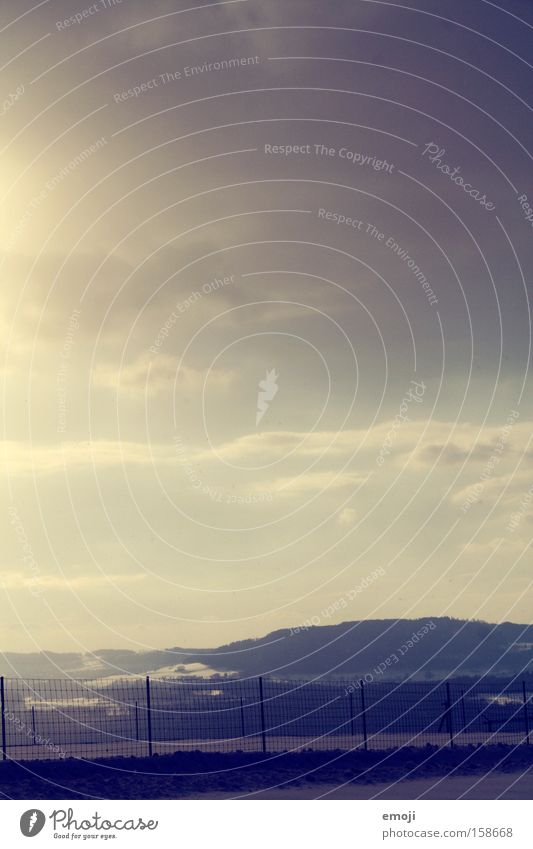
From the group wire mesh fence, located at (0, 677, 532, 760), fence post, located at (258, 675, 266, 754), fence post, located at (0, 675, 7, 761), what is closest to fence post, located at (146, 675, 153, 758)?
wire mesh fence, located at (0, 677, 532, 760)

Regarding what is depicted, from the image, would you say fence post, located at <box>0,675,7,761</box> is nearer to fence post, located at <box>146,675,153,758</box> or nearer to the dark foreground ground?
the dark foreground ground

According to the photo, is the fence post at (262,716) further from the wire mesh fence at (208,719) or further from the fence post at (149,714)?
the fence post at (149,714)

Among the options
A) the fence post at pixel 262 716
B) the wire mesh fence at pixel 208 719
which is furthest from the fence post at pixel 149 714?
the fence post at pixel 262 716

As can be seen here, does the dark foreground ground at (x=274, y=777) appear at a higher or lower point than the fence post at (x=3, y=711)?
lower

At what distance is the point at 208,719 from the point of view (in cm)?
4006

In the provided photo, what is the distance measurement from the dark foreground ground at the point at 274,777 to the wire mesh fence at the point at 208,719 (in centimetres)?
174

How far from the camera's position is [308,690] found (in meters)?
41.0

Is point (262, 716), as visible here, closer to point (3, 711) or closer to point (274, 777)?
point (274, 777)

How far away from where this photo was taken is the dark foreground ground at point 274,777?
2881 cm

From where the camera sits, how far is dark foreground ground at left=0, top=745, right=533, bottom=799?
28812 millimetres

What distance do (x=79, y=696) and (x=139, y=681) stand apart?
6.65 feet

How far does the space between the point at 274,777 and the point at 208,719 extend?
847 centimetres

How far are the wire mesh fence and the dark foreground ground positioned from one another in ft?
5.71

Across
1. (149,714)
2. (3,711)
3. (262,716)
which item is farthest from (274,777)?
(3,711)
